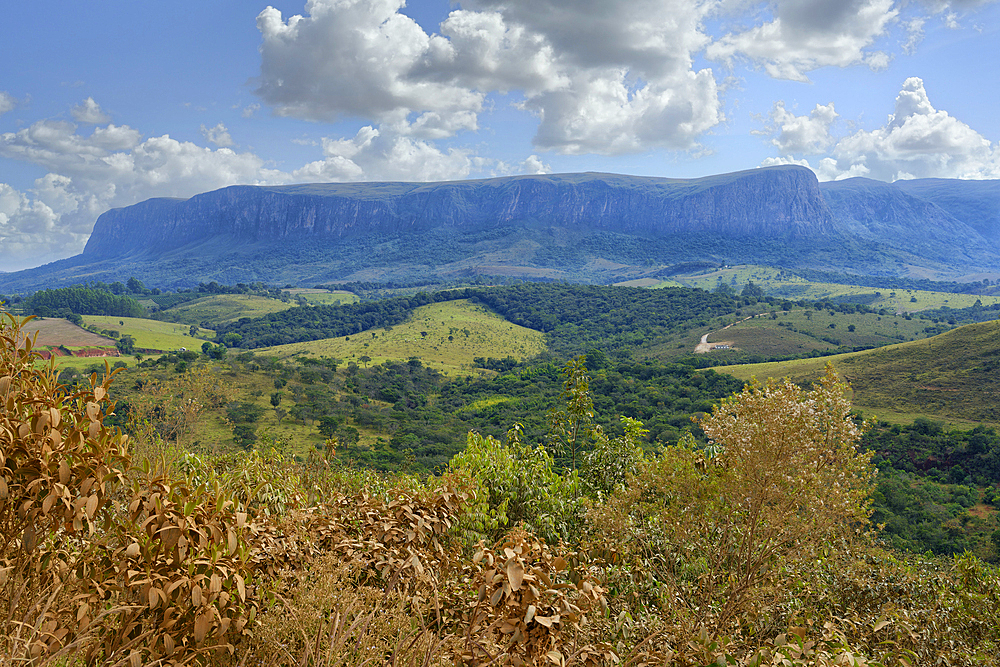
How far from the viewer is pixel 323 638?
244 centimetres

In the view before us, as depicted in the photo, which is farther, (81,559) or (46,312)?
(46,312)

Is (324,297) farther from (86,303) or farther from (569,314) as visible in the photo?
(569,314)

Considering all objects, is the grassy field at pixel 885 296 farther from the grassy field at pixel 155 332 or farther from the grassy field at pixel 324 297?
the grassy field at pixel 155 332

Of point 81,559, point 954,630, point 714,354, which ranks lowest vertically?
point 714,354

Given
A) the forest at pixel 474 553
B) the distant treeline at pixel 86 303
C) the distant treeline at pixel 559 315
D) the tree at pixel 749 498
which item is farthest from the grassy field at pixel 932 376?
the distant treeline at pixel 86 303

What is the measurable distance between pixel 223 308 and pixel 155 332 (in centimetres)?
3963

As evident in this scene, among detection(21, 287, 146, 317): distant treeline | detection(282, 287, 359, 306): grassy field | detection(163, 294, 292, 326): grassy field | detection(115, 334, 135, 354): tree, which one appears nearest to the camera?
detection(115, 334, 135, 354): tree

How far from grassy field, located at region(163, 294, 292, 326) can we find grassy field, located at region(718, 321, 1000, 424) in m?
125

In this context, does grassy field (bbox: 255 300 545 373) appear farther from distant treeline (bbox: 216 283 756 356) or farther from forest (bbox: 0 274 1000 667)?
forest (bbox: 0 274 1000 667)

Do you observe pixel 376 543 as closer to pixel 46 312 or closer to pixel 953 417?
pixel 953 417

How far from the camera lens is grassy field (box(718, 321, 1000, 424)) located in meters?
41.7

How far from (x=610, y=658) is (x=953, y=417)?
50384mm

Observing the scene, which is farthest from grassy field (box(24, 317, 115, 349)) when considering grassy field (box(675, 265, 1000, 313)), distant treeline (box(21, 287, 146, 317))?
grassy field (box(675, 265, 1000, 313))

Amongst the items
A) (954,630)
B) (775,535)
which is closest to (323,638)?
(775,535)
